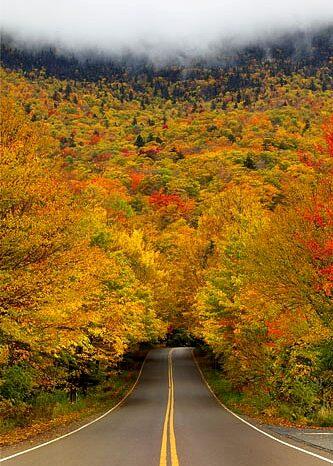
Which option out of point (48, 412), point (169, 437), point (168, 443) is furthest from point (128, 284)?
point (168, 443)

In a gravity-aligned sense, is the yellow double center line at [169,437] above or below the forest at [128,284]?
below

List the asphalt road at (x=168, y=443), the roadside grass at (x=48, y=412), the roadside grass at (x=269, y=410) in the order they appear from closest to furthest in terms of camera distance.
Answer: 1. the asphalt road at (x=168, y=443)
2. the roadside grass at (x=48, y=412)
3. the roadside grass at (x=269, y=410)

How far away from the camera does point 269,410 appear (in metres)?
21.0

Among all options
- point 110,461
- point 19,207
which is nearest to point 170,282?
point 19,207

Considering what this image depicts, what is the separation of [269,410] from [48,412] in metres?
9.69

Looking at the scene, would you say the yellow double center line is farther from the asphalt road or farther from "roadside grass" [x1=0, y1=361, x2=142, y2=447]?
"roadside grass" [x1=0, y1=361, x2=142, y2=447]

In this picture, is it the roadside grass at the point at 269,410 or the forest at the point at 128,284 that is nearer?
the forest at the point at 128,284

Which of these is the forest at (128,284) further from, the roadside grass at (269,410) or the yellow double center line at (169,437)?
the yellow double center line at (169,437)

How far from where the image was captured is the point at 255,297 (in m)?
20.2

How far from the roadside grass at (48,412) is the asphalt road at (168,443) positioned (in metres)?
1.45

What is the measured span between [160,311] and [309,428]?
32.2 meters

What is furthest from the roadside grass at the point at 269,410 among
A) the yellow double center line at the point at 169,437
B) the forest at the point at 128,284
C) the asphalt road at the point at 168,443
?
the yellow double center line at the point at 169,437

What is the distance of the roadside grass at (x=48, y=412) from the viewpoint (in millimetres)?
16355

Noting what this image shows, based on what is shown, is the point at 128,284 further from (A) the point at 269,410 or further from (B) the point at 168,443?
(B) the point at 168,443
